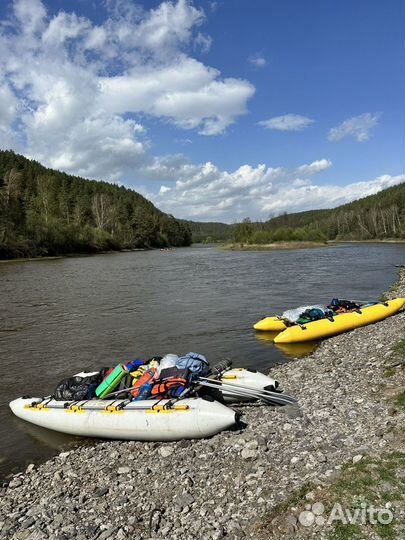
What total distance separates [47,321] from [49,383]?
343 inches

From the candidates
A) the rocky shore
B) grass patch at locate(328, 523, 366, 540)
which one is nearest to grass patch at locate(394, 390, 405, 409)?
the rocky shore

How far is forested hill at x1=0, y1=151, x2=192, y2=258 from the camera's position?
221 ft

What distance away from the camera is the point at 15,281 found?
35.2 m

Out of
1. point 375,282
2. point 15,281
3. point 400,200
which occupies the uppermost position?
point 400,200

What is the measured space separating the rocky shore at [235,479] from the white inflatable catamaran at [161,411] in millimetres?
238

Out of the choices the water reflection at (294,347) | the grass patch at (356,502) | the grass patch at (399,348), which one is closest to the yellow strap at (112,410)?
the grass patch at (356,502)

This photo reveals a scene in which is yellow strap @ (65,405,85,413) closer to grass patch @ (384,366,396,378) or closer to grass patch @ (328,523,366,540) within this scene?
grass patch @ (328,523,366,540)

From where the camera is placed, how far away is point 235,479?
5.82m

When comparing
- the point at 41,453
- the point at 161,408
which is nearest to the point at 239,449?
the point at 161,408

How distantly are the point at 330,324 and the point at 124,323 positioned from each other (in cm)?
891

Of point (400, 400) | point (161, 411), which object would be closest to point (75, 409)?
point (161, 411)

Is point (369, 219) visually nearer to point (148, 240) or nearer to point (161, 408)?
point (148, 240)

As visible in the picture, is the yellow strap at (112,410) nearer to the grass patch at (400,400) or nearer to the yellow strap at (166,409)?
the yellow strap at (166,409)

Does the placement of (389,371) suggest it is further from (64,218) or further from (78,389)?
(64,218)
